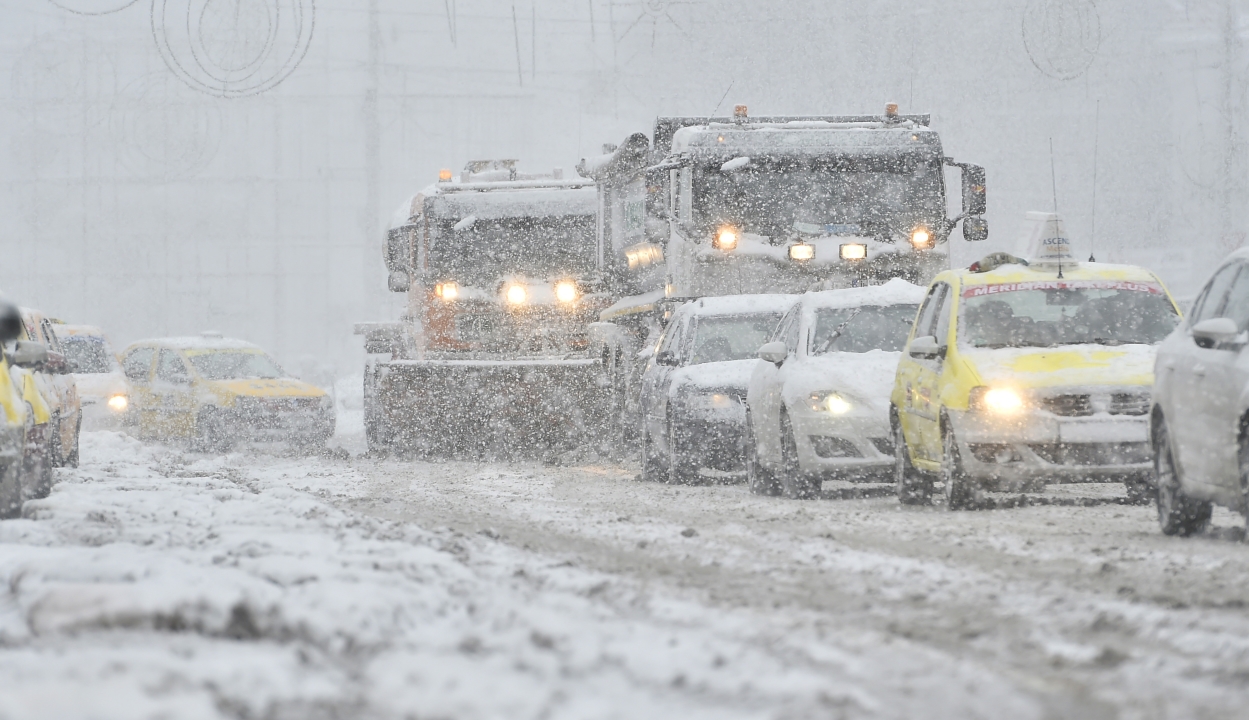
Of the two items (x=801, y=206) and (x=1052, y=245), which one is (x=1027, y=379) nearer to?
(x=1052, y=245)

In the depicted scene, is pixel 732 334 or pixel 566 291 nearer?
pixel 732 334

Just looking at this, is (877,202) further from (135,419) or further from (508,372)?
(135,419)

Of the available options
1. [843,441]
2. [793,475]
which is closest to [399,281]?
[793,475]

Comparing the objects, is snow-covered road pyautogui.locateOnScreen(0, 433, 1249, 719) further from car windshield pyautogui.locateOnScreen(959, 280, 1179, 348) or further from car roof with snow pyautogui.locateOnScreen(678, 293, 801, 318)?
car roof with snow pyautogui.locateOnScreen(678, 293, 801, 318)

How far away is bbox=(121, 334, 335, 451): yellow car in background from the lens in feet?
76.7

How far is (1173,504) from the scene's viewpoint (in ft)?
30.6

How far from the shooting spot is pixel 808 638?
5664mm

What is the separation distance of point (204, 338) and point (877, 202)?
12.1 meters

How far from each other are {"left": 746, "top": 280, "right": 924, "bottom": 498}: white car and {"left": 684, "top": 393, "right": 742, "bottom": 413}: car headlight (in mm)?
803

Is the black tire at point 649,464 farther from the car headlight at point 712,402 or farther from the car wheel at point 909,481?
the car wheel at point 909,481

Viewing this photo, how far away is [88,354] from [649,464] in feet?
35.5

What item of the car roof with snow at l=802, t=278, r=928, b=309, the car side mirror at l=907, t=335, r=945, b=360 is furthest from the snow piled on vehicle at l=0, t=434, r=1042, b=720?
the car roof with snow at l=802, t=278, r=928, b=309

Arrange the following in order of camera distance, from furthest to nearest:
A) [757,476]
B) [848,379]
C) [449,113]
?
[449,113] → [757,476] → [848,379]

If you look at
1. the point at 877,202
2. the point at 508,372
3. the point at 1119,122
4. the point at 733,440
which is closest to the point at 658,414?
the point at 733,440
